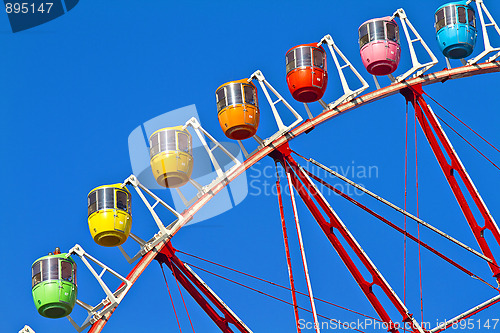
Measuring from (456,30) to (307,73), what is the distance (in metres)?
6.10

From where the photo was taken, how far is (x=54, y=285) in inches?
1585

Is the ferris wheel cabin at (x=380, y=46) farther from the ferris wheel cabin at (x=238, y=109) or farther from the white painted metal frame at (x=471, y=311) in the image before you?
the white painted metal frame at (x=471, y=311)

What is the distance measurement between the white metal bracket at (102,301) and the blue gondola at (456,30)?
13886 mm

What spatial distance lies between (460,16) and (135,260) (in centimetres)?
1415

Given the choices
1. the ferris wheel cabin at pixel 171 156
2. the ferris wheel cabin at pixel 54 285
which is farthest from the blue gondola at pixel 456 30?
the ferris wheel cabin at pixel 54 285

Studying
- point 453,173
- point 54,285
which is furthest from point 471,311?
point 54,285

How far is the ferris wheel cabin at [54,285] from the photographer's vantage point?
132 ft

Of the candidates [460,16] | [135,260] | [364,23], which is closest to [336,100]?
[364,23]

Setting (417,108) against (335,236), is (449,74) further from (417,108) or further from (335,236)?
(335,236)

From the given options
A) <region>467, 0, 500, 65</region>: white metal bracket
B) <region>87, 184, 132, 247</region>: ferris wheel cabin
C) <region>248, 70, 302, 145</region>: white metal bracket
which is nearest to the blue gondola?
<region>467, 0, 500, 65</region>: white metal bracket

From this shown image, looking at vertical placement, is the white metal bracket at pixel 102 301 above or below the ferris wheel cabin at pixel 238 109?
below

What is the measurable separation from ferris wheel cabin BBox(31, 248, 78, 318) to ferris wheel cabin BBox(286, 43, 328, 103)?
9.28m

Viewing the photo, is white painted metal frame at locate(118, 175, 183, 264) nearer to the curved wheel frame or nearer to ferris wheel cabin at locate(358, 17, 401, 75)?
the curved wheel frame

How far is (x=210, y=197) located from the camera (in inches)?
1667
